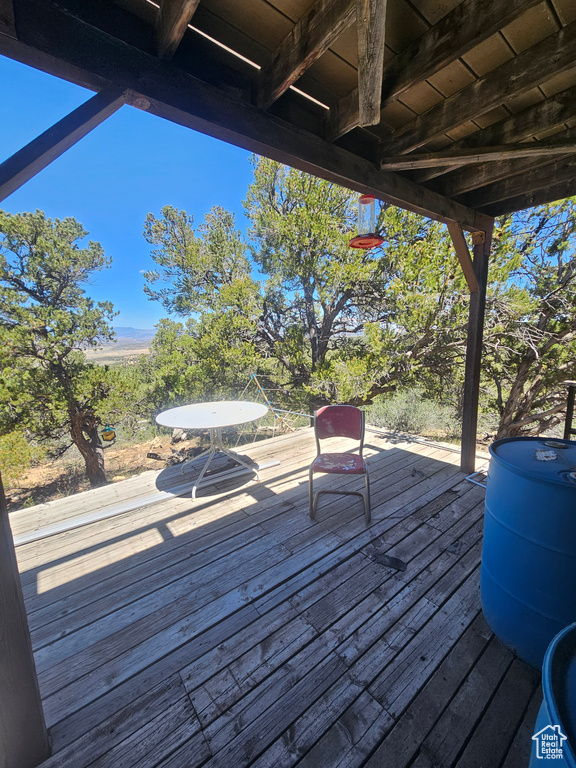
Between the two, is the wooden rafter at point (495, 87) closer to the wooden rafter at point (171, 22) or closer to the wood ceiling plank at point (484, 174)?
the wood ceiling plank at point (484, 174)

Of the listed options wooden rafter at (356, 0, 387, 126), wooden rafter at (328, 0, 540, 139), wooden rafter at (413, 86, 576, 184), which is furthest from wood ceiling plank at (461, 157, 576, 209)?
wooden rafter at (356, 0, 387, 126)

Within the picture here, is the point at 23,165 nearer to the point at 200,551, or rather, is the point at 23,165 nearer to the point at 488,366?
the point at 200,551

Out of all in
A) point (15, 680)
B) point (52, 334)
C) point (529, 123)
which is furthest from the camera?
point (52, 334)

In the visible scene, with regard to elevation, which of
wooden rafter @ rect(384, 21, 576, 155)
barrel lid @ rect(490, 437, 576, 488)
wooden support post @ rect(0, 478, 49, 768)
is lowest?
wooden support post @ rect(0, 478, 49, 768)

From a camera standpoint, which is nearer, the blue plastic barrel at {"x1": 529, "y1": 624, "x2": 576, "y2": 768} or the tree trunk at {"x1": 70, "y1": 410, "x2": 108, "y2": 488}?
the blue plastic barrel at {"x1": 529, "y1": 624, "x2": 576, "y2": 768}

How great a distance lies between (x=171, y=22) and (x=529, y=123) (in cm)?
183

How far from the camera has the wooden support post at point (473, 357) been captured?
111 inches

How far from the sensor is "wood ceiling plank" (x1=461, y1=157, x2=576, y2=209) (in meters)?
2.04

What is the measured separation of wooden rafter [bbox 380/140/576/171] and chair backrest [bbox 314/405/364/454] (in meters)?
1.76

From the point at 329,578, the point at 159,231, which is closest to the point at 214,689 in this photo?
the point at 329,578

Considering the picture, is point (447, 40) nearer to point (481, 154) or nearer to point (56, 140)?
point (481, 154)

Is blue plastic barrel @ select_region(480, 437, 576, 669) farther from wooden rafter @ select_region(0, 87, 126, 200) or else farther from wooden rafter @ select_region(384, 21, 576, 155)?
wooden rafter @ select_region(0, 87, 126, 200)

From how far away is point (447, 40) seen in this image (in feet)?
3.74

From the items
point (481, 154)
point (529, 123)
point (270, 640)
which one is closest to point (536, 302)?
point (529, 123)
